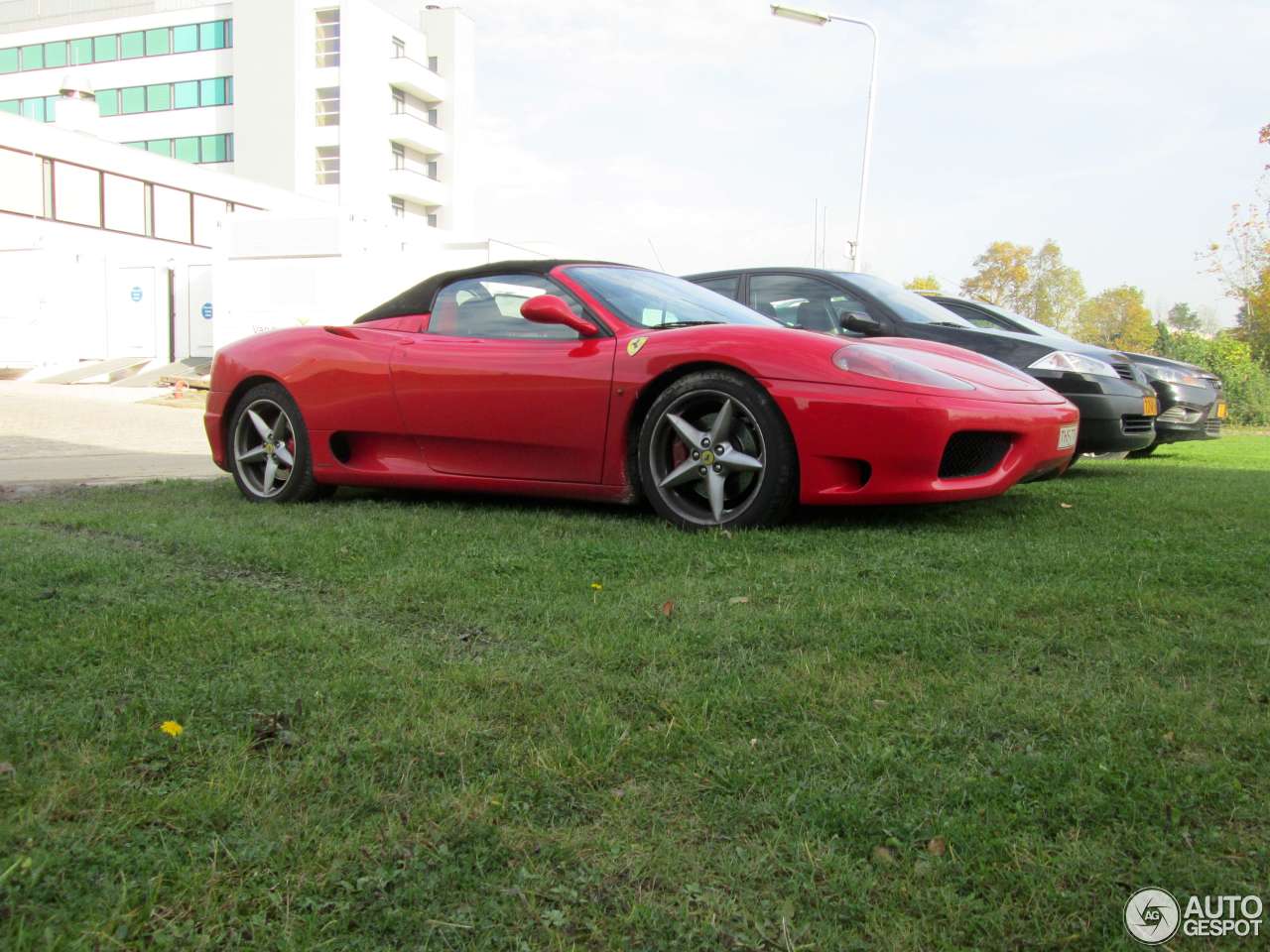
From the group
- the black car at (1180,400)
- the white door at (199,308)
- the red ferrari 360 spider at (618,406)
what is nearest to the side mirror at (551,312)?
the red ferrari 360 spider at (618,406)

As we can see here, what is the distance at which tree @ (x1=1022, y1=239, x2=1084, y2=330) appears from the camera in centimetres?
4534

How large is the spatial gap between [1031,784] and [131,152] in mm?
34903

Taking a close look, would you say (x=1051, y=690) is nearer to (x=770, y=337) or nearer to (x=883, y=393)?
(x=883, y=393)

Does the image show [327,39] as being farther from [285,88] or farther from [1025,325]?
[1025,325]

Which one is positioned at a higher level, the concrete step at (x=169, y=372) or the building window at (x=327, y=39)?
the building window at (x=327, y=39)

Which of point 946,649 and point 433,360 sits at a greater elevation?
point 433,360

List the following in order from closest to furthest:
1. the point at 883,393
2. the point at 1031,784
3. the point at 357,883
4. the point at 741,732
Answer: the point at 357,883 → the point at 1031,784 → the point at 741,732 → the point at 883,393

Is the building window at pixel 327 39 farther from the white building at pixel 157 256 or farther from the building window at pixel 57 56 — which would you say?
the building window at pixel 57 56

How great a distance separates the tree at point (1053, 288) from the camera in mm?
45344

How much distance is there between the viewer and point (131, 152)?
3159cm

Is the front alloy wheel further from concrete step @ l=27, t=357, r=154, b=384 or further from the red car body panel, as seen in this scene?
concrete step @ l=27, t=357, r=154, b=384

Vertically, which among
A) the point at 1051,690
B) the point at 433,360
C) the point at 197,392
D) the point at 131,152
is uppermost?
the point at 131,152

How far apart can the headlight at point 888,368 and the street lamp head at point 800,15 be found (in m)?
A: 15.4

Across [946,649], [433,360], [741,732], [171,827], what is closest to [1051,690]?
[946,649]
